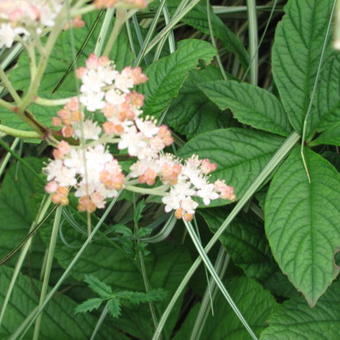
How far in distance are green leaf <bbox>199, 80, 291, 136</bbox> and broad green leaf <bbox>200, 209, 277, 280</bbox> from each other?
0.16m

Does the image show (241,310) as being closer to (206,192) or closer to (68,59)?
(206,192)

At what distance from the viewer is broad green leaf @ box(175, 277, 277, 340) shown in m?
0.97

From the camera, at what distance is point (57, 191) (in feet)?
2.18

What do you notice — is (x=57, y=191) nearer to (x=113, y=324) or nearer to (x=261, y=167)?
(x=261, y=167)

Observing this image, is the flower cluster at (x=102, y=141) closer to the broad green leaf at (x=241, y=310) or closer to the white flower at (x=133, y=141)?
the white flower at (x=133, y=141)

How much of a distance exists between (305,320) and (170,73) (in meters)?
0.43

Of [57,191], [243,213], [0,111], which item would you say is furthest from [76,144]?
[243,213]

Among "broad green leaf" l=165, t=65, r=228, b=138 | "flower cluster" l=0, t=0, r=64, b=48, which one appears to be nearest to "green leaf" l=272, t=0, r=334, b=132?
"broad green leaf" l=165, t=65, r=228, b=138

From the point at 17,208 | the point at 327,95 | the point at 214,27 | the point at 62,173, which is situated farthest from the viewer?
the point at 17,208

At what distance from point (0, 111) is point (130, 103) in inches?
14.0

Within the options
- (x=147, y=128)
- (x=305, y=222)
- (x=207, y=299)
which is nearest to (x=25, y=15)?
(x=147, y=128)

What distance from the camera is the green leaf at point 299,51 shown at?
3.28 feet

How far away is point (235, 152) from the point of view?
97 cm

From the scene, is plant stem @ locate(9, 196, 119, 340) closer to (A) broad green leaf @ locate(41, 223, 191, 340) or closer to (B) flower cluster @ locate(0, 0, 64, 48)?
(A) broad green leaf @ locate(41, 223, 191, 340)
